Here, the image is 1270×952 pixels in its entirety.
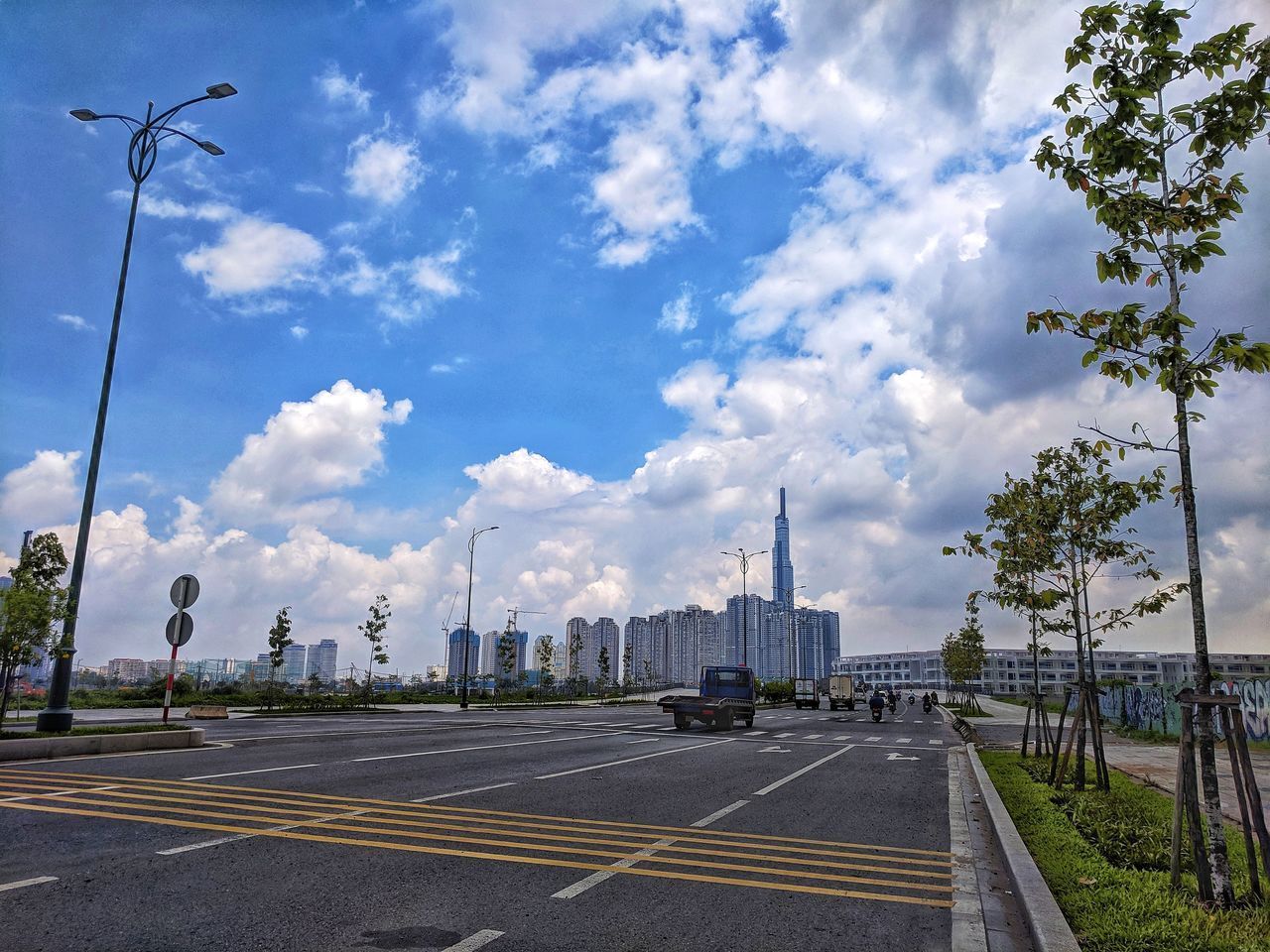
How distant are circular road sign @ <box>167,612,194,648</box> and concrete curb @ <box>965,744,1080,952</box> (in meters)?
17.3

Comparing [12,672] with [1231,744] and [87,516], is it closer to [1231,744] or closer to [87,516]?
[87,516]

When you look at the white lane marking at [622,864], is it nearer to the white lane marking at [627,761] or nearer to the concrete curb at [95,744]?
the white lane marking at [627,761]

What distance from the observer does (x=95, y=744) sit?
1570 cm

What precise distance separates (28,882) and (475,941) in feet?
13.0

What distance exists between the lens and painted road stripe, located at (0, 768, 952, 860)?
9.02 meters

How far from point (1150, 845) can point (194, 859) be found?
940 centimetres

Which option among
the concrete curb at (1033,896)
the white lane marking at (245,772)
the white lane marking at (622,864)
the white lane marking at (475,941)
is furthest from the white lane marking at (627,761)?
the white lane marking at (475,941)

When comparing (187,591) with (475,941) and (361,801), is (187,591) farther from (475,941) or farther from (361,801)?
(475,941)

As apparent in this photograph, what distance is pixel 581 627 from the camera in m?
169

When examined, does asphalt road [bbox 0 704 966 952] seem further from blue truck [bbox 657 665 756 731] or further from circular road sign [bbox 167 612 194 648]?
blue truck [bbox 657 665 756 731]

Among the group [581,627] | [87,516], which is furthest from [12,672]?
[581,627]

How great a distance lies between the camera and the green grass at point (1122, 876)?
215 inches

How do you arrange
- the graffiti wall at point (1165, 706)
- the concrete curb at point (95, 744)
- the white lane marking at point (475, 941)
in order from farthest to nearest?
the graffiti wall at point (1165, 706), the concrete curb at point (95, 744), the white lane marking at point (475, 941)

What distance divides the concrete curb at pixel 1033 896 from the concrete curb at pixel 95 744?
1613 cm
